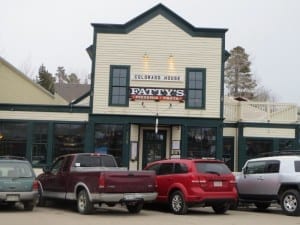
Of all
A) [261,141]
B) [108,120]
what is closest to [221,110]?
Answer: [261,141]

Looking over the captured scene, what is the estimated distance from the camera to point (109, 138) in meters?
29.1

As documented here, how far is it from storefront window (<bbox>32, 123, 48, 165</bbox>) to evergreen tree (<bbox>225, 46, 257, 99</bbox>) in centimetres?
5307

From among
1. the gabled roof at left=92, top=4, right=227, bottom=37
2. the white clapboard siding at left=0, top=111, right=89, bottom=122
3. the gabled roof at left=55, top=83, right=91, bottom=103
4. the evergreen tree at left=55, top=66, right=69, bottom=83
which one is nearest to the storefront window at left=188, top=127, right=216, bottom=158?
the gabled roof at left=92, top=4, right=227, bottom=37

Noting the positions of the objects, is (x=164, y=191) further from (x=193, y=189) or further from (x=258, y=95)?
(x=258, y=95)

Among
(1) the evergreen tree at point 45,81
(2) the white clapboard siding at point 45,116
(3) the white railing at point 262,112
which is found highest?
(1) the evergreen tree at point 45,81

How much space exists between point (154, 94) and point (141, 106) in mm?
903

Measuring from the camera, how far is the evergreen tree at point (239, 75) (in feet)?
262

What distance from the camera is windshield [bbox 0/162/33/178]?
1703 cm

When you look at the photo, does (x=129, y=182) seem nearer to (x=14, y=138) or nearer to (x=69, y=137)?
(x=69, y=137)

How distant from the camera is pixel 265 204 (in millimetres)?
20625

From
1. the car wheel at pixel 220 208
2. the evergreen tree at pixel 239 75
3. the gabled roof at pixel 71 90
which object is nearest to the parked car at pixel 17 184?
the car wheel at pixel 220 208

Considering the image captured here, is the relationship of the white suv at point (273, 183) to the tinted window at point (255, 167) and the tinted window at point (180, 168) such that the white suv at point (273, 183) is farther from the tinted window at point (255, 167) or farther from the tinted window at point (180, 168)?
the tinted window at point (180, 168)

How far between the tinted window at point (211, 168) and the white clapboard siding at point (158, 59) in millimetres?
11447

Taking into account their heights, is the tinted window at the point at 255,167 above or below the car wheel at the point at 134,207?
above
